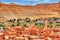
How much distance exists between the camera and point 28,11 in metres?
8.19

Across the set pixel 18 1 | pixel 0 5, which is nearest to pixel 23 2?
pixel 18 1

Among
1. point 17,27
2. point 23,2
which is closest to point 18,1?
point 23,2

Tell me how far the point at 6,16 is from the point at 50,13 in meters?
1.23

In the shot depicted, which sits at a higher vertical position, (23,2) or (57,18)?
(23,2)

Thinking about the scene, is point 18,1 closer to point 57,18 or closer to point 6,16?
point 6,16

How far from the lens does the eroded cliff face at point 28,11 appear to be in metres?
8.11

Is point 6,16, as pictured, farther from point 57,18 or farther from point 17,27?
point 57,18

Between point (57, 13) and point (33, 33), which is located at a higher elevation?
point (57, 13)

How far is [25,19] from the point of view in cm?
805

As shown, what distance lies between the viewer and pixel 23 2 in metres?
8.15

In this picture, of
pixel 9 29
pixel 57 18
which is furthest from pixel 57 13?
pixel 9 29

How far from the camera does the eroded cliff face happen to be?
811cm

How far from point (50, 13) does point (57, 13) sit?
A: 208 millimetres

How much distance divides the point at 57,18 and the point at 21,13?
1.03 m
